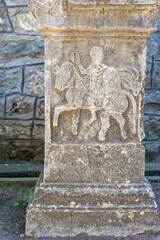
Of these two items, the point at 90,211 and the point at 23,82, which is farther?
the point at 23,82

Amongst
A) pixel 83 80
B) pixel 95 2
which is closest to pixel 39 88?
pixel 83 80

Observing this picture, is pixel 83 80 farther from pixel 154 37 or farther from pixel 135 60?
pixel 154 37

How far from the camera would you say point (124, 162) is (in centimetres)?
190

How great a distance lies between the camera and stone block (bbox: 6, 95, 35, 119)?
3068mm

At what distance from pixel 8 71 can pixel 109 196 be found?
74.1 inches

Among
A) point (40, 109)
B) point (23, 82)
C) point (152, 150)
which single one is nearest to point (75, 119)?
point (40, 109)

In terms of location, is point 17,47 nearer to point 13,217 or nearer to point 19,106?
point 19,106

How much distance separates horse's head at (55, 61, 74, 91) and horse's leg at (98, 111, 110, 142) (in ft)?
1.02

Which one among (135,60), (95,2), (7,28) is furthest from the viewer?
(7,28)

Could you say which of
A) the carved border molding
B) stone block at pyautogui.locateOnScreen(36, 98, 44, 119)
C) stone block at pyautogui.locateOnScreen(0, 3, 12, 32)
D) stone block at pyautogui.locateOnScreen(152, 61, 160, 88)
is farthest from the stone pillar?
stone block at pyautogui.locateOnScreen(0, 3, 12, 32)

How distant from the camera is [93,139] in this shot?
1906 mm

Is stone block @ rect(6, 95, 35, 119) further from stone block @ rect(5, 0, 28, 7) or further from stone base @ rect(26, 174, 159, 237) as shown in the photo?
stone base @ rect(26, 174, 159, 237)

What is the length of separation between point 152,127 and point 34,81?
1.46m

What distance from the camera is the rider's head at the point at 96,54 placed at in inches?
70.4
